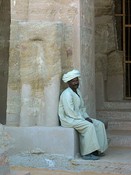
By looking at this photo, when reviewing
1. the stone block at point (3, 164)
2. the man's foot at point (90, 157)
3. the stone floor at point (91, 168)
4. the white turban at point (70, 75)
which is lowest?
the stone floor at point (91, 168)

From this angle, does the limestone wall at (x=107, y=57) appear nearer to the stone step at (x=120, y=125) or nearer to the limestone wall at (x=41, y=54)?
the stone step at (x=120, y=125)

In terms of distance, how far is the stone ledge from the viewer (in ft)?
A: 23.4

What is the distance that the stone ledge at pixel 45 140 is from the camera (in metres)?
7.13

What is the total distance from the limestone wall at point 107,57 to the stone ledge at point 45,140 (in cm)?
269

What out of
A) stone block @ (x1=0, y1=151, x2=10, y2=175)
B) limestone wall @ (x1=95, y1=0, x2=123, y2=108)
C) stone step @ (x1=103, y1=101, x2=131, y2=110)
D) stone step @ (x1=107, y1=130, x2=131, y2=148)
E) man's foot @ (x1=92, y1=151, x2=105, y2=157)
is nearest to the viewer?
stone block @ (x1=0, y1=151, x2=10, y2=175)

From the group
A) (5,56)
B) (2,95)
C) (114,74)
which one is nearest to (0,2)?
(5,56)

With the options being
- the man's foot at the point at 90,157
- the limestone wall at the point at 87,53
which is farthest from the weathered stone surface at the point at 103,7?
the man's foot at the point at 90,157

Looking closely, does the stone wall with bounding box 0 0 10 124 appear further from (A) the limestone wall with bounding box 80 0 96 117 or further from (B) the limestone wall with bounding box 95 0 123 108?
(A) the limestone wall with bounding box 80 0 96 117

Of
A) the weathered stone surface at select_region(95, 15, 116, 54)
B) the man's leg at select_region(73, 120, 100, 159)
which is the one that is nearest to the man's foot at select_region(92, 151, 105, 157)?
the man's leg at select_region(73, 120, 100, 159)

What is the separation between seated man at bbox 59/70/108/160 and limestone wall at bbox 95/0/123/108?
2502 mm

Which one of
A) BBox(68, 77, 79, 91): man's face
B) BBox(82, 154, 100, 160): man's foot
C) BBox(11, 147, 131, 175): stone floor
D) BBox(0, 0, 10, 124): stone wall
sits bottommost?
BBox(11, 147, 131, 175): stone floor

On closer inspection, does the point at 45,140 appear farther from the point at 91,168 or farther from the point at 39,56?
the point at 39,56

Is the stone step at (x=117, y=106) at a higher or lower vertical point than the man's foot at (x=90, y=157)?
higher

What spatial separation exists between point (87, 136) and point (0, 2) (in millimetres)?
4121
